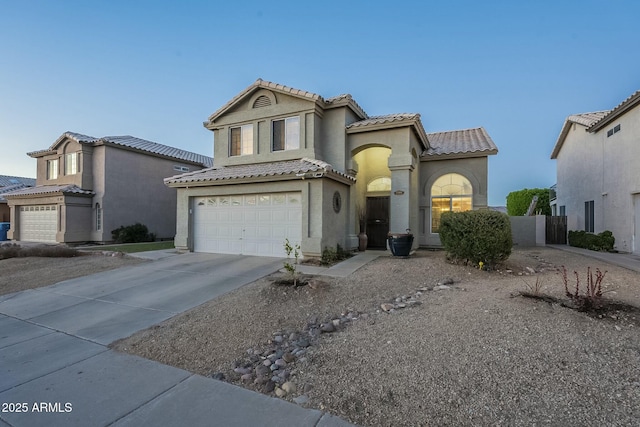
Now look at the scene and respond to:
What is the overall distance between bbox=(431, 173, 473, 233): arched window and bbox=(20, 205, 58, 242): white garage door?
71.9ft

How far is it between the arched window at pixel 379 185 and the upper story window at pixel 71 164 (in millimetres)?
18175

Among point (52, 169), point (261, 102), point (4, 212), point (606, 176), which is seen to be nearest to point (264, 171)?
point (261, 102)

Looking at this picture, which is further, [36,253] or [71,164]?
[71,164]

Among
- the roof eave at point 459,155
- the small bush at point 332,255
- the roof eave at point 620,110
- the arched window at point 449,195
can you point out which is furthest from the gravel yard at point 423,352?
the roof eave at point 620,110

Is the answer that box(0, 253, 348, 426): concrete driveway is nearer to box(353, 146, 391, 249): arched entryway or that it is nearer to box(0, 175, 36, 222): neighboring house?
box(353, 146, 391, 249): arched entryway

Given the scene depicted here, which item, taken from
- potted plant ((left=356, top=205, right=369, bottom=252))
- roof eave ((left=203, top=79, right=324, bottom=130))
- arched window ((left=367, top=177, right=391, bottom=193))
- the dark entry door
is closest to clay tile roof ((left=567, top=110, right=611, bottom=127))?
arched window ((left=367, top=177, right=391, bottom=193))

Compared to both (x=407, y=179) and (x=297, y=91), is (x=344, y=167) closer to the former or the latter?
(x=407, y=179)

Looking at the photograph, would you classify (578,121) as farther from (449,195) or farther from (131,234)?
(131,234)

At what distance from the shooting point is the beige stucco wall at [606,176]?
1153 centimetres

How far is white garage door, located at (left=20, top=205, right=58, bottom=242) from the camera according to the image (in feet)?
59.8

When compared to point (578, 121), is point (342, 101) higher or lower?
lower

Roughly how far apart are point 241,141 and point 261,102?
2036 mm

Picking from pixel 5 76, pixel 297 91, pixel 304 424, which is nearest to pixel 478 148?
pixel 297 91

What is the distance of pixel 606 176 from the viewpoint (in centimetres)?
1348
